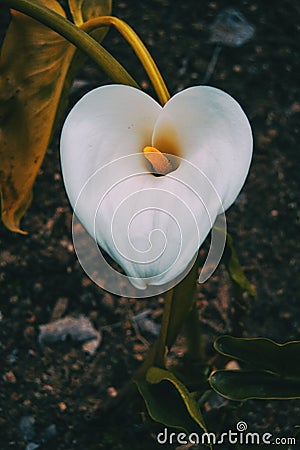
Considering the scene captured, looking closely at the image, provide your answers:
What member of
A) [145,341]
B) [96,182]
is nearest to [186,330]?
[145,341]

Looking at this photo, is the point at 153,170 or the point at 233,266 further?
the point at 233,266

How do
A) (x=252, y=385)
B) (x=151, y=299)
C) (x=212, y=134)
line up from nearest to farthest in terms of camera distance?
(x=212, y=134), (x=252, y=385), (x=151, y=299)

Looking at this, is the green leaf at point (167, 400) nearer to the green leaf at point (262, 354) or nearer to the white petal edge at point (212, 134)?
the green leaf at point (262, 354)

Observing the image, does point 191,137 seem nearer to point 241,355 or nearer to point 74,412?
point 241,355

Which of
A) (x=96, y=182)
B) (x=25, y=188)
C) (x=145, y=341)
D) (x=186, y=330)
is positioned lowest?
(x=145, y=341)

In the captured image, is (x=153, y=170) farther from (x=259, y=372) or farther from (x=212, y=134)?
(x=259, y=372)

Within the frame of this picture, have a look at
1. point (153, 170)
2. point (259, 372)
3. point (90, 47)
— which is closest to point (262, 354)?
point (259, 372)

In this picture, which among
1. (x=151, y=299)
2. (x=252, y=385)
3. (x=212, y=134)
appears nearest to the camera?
(x=212, y=134)
